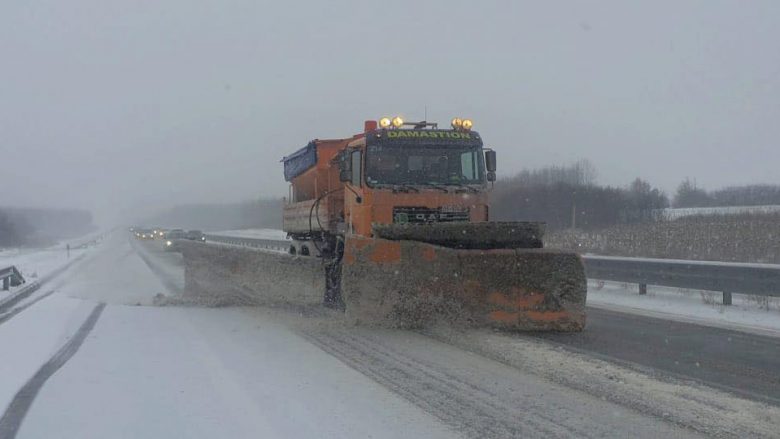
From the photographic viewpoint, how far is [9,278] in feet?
63.9

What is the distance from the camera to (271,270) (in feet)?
44.0

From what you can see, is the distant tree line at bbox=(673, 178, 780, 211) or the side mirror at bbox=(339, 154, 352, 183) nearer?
the side mirror at bbox=(339, 154, 352, 183)

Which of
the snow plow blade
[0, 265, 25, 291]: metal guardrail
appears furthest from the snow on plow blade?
[0, 265, 25, 291]: metal guardrail

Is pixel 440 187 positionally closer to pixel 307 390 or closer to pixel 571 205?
pixel 307 390

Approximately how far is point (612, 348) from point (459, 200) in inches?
162

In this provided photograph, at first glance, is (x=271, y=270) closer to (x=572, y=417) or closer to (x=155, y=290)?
(x=155, y=290)

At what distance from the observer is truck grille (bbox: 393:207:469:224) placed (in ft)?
38.7

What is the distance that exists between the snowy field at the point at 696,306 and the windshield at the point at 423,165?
391 centimetres

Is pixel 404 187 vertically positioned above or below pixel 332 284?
above

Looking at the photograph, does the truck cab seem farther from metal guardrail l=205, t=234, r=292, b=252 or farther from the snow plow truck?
metal guardrail l=205, t=234, r=292, b=252

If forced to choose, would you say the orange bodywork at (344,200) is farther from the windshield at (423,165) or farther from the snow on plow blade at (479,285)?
the snow on plow blade at (479,285)

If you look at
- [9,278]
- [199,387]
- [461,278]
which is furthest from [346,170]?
[9,278]

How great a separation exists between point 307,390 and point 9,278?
52.2 ft

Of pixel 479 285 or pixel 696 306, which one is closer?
pixel 479 285
